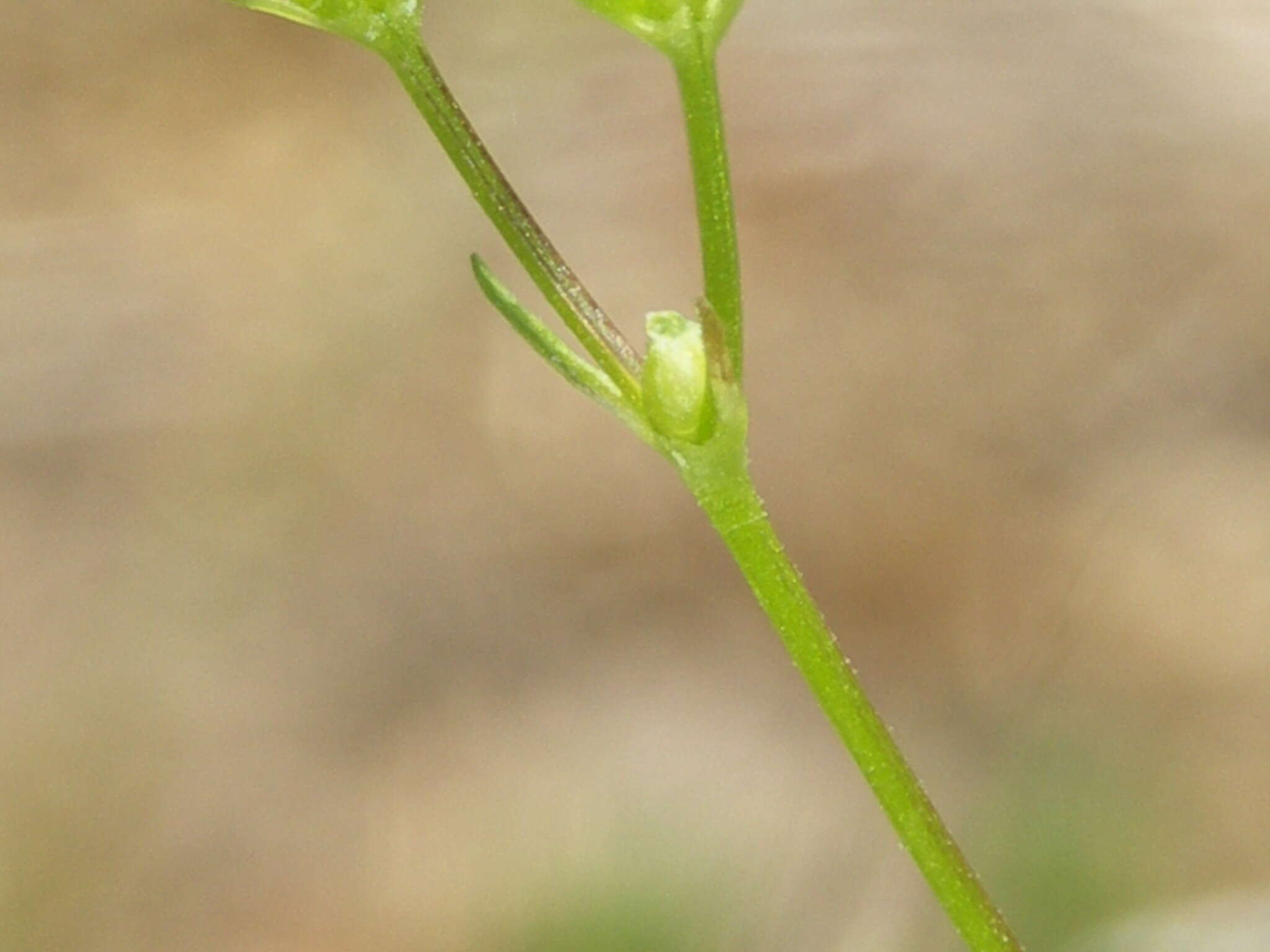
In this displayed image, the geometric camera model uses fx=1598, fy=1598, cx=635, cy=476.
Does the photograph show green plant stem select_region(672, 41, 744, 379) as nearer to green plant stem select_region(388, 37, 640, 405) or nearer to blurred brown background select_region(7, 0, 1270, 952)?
green plant stem select_region(388, 37, 640, 405)

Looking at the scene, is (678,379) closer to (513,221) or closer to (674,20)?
(513,221)

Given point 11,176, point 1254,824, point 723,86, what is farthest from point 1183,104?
point 11,176

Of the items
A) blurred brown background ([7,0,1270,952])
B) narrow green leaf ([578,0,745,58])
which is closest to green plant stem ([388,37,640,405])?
narrow green leaf ([578,0,745,58])

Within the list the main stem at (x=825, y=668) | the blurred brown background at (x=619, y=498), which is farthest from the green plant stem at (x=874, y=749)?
the blurred brown background at (x=619, y=498)

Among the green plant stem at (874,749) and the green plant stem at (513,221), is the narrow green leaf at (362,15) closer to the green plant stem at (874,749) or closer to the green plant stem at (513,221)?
the green plant stem at (513,221)

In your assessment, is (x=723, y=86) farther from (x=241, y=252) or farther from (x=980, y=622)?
(x=980, y=622)

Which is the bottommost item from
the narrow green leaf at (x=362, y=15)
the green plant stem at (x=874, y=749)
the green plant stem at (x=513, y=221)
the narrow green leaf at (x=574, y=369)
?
the green plant stem at (x=874, y=749)

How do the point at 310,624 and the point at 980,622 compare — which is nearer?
the point at 980,622
